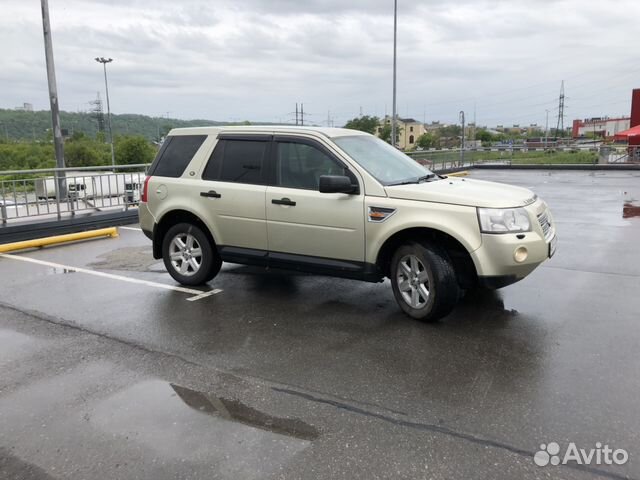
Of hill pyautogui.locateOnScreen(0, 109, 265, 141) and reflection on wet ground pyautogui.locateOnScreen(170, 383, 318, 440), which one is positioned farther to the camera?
hill pyautogui.locateOnScreen(0, 109, 265, 141)

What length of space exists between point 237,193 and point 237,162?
403mm

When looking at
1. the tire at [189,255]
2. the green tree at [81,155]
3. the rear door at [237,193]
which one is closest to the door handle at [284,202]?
the rear door at [237,193]

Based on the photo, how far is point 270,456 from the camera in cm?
300

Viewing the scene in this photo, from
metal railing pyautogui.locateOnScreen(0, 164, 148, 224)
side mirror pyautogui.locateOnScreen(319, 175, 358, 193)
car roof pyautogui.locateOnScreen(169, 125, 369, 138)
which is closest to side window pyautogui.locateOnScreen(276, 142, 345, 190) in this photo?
car roof pyautogui.locateOnScreen(169, 125, 369, 138)

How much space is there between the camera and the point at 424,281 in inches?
197

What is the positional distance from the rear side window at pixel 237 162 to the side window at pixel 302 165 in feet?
0.77

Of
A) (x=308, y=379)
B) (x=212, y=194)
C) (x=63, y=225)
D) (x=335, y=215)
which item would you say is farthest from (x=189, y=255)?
(x=63, y=225)

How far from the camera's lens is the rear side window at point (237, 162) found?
5934 mm

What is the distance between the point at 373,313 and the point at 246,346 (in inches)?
56.6

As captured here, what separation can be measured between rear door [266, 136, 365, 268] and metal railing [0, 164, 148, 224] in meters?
6.06

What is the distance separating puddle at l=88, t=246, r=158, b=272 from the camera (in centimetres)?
772

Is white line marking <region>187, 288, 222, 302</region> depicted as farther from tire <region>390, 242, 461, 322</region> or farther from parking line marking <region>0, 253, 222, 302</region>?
tire <region>390, 242, 461, 322</region>

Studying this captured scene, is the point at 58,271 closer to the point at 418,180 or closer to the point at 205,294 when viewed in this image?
the point at 205,294

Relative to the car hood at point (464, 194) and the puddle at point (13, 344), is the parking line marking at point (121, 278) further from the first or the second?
the car hood at point (464, 194)
